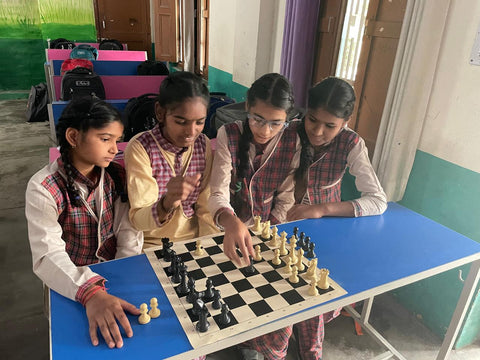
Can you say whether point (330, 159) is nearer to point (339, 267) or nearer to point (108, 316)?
point (339, 267)

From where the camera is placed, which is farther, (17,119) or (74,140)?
(17,119)

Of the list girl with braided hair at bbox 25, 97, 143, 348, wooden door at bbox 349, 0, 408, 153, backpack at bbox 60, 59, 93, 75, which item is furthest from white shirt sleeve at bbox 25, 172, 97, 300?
backpack at bbox 60, 59, 93, 75

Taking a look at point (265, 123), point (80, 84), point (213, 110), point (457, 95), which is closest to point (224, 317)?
point (265, 123)

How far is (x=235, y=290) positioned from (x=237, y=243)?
191 millimetres

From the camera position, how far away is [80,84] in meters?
3.81

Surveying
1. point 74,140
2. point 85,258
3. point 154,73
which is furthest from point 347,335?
point 154,73

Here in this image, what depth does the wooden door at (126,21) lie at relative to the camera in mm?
8797

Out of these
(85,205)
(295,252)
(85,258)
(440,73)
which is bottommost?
(85,258)

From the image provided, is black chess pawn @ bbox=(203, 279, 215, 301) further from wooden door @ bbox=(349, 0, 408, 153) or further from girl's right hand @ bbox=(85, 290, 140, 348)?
wooden door @ bbox=(349, 0, 408, 153)

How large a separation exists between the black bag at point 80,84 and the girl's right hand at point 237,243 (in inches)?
117

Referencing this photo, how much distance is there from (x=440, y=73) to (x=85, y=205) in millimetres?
1980

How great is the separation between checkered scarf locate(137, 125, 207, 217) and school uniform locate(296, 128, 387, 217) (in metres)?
0.60

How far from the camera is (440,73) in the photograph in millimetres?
2078

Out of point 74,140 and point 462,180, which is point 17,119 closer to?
point 74,140
